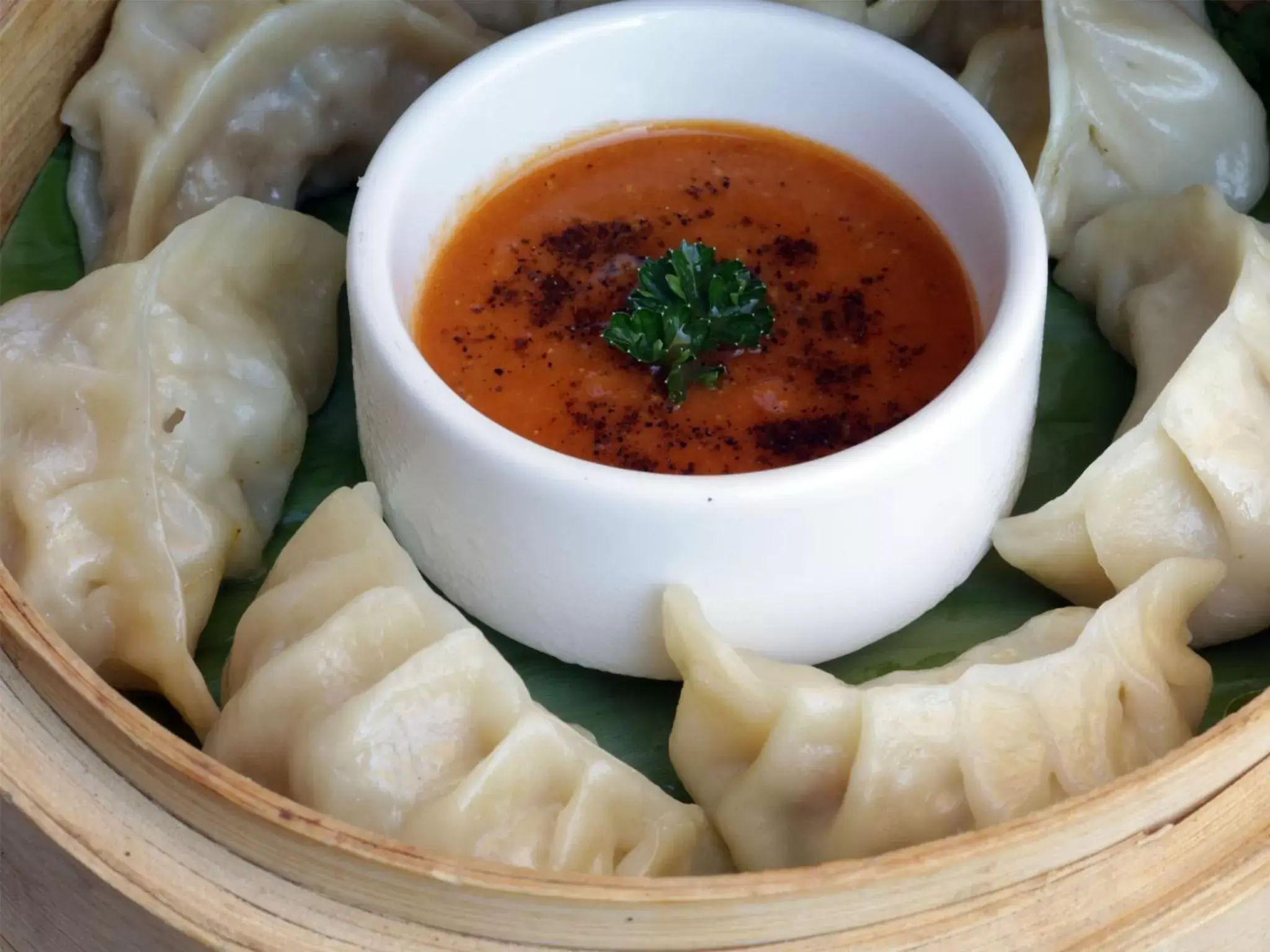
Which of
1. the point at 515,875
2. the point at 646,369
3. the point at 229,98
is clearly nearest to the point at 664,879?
the point at 515,875

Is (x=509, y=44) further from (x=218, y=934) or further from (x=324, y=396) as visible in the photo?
(x=218, y=934)

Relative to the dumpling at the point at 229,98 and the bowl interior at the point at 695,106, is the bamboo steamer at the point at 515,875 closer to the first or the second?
the bowl interior at the point at 695,106

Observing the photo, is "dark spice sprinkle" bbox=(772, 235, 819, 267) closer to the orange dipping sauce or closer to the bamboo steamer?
the orange dipping sauce

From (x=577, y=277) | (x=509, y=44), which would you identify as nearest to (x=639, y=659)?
(x=577, y=277)

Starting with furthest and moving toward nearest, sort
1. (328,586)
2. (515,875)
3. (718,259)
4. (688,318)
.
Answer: (718,259) < (688,318) < (328,586) < (515,875)

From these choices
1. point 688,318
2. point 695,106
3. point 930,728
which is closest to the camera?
point 930,728

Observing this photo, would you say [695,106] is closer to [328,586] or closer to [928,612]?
[928,612]
